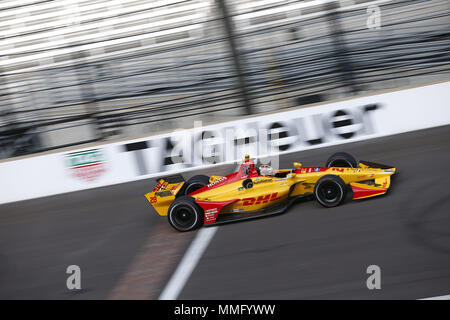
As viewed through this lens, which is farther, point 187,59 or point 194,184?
point 187,59

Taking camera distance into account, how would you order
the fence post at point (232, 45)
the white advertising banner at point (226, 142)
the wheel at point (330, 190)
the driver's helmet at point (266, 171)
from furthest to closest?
the fence post at point (232, 45), the white advertising banner at point (226, 142), the driver's helmet at point (266, 171), the wheel at point (330, 190)

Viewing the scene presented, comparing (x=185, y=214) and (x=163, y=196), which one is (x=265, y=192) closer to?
(x=185, y=214)

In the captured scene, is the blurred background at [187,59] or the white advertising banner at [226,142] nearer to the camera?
the white advertising banner at [226,142]

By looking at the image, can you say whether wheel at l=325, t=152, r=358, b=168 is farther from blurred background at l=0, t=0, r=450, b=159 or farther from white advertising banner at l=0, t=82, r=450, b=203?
blurred background at l=0, t=0, r=450, b=159

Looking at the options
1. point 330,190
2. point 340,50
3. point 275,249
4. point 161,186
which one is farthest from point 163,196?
point 340,50

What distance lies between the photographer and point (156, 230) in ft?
27.5

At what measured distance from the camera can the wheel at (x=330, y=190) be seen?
24.2ft

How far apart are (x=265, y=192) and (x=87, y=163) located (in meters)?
5.47

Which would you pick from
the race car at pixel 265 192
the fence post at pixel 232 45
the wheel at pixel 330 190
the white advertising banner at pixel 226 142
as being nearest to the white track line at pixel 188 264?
the race car at pixel 265 192

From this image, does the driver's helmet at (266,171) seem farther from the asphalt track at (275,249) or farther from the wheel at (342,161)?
the wheel at (342,161)

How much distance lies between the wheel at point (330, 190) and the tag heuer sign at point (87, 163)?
5808 mm

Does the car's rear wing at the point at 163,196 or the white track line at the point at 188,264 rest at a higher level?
the car's rear wing at the point at 163,196

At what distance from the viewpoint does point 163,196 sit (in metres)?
8.22

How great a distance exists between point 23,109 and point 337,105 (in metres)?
7.67
